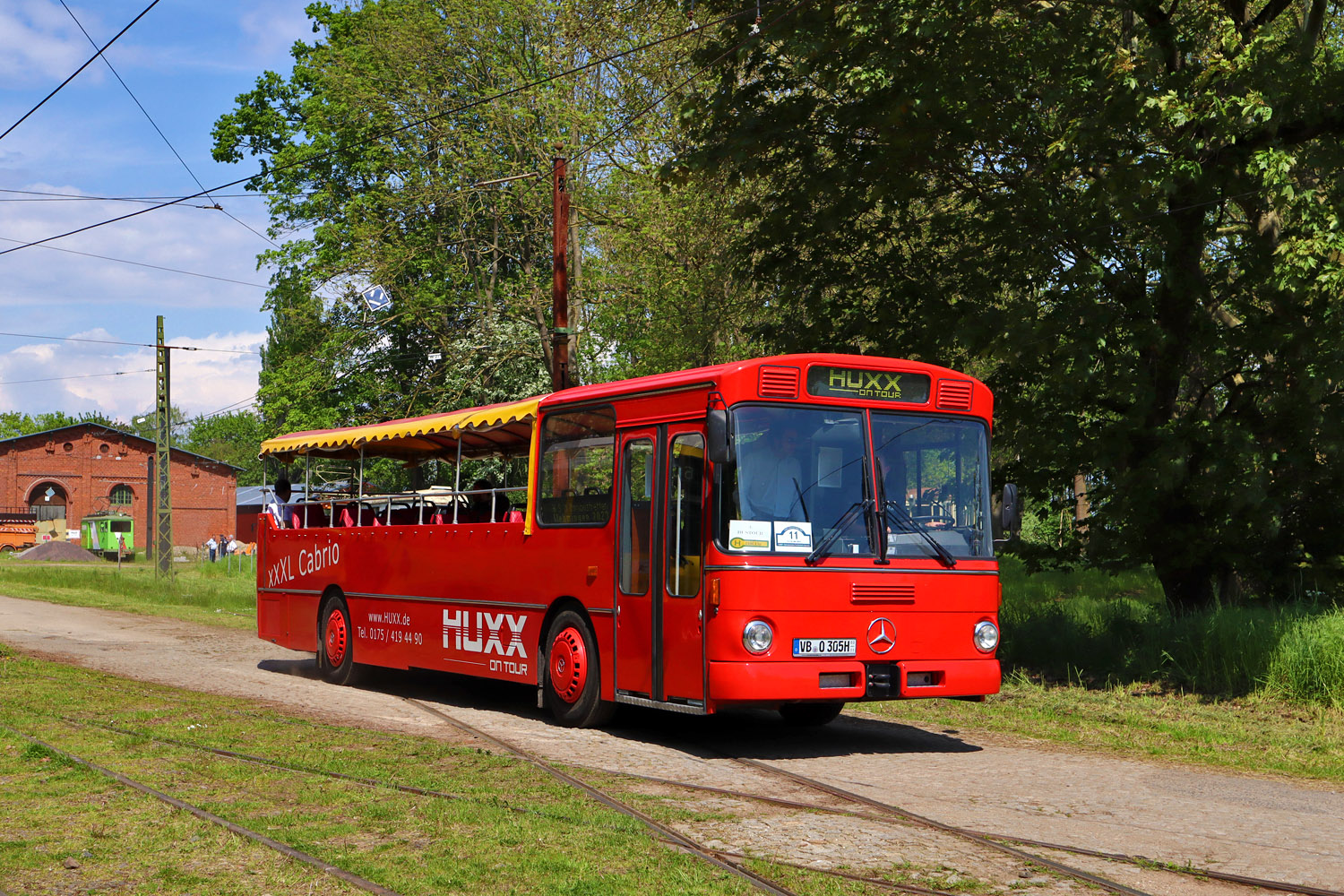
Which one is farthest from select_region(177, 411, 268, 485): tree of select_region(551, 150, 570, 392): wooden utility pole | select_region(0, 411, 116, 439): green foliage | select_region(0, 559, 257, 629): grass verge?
select_region(551, 150, 570, 392): wooden utility pole

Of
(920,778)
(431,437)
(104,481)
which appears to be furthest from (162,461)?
(104,481)

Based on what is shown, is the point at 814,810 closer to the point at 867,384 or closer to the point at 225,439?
the point at 867,384

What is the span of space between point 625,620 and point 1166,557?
7809 mm

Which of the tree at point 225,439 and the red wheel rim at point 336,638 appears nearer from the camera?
the red wheel rim at point 336,638

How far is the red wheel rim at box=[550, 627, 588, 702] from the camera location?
12.3 meters

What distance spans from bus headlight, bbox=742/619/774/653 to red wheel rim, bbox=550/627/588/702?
8.03 feet

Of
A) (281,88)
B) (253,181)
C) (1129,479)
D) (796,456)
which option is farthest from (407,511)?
(281,88)

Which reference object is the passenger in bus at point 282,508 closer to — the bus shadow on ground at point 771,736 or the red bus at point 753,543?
the red bus at point 753,543

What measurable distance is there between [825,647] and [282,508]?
1091 centimetres

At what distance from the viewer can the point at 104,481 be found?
88.2m

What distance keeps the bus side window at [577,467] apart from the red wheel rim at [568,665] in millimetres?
1065

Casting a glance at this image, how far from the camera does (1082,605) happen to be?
19359 mm

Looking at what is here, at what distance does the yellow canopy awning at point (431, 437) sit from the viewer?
557 inches

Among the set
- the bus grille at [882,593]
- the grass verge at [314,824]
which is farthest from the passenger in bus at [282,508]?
the bus grille at [882,593]
